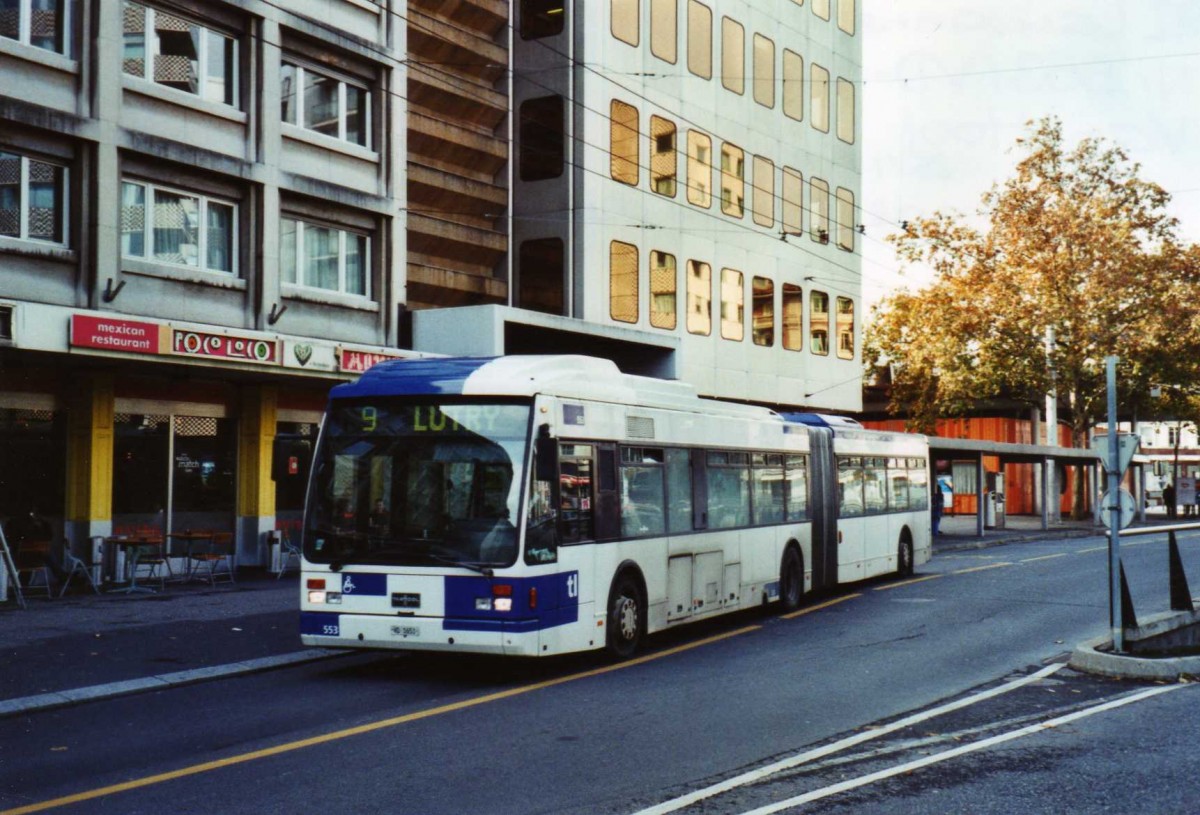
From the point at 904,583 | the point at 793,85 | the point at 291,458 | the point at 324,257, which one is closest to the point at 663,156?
the point at 793,85

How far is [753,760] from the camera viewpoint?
341 inches

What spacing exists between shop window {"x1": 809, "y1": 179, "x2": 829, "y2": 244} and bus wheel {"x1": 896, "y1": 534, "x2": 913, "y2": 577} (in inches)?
702

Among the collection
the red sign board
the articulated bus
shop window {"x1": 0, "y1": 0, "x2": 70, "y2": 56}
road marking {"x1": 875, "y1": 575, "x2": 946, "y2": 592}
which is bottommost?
road marking {"x1": 875, "y1": 575, "x2": 946, "y2": 592}

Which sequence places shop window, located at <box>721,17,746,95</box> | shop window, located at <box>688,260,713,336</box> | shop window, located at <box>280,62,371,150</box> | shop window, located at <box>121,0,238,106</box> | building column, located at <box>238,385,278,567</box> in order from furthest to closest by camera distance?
shop window, located at <box>721,17,746,95</box> → shop window, located at <box>688,260,713,336</box> → shop window, located at <box>280,62,371,150</box> → building column, located at <box>238,385,278,567</box> → shop window, located at <box>121,0,238,106</box>

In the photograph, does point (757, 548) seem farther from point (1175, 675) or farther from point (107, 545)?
point (107, 545)

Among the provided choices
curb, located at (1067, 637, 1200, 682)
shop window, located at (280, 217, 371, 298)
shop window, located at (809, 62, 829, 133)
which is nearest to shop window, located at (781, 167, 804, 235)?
shop window, located at (809, 62, 829, 133)

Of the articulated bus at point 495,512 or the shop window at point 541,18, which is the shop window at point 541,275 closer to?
the shop window at point 541,18

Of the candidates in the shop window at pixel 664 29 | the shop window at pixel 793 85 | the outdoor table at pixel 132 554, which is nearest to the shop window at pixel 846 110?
the shop window at pixel 793 85

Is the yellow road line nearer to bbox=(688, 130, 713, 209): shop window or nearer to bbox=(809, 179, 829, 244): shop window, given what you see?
bbox=(688, 130, 713, 209): shop window

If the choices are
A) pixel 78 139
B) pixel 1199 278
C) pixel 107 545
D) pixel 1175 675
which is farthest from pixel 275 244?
pixel 1199 278

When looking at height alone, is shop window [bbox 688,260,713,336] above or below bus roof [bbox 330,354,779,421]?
above

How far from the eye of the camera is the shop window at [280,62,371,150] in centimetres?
2378

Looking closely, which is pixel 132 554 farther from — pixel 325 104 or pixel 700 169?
pixel 700 169

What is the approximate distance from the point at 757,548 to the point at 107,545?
33.1 ft
